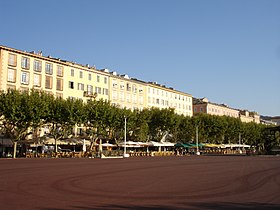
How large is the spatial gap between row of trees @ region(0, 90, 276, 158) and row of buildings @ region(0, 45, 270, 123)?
25.9 feet

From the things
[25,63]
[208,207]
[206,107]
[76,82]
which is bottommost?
[208,207]

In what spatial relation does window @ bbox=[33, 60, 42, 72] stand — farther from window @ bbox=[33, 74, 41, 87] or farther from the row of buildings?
window @ bbox=[33, 74, 41, 87]

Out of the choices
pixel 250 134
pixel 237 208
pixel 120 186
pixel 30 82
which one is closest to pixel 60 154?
pixel 30 82

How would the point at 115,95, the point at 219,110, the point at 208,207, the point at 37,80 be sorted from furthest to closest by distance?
1. the point at 219,110
2. the point at 115,95
3. the point at 37,80
4. the point at 208,207

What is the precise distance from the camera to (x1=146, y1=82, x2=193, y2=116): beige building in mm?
105938

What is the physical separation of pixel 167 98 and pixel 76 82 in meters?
37.0

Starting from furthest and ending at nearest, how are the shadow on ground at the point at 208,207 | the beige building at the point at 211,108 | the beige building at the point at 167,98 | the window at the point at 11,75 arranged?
1. the beige building at the point at 211,108
2. the beige building at the point at 167,98
3. the window at the point at 11,75
4. the shadow on ground at the point at 208,207

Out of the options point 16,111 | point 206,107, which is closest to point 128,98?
point 16,111

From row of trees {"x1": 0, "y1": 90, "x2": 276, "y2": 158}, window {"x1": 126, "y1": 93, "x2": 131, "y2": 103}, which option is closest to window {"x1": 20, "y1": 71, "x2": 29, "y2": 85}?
row of trees {"x1": 0, "y1": 90, "x2": 276, "y2": 158}

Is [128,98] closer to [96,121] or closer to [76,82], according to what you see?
[76,82]

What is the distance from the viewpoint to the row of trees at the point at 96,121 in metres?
Answer: 57.2

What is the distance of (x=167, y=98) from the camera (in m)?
113

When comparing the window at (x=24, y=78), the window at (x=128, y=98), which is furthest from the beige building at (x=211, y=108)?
the window at (x=24, y=78)

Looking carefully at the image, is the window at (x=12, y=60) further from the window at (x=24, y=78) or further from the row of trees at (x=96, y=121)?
the row of trees at (x=96, y=121)
